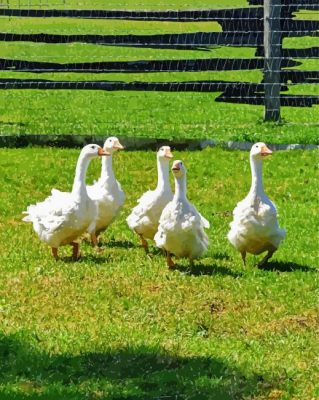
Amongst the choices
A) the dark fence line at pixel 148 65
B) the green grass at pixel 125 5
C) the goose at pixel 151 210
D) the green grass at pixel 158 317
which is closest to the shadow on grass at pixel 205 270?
the green grass at pixel 158 317

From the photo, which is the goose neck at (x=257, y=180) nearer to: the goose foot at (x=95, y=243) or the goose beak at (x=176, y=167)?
the goose beak at (x=176, y=167)

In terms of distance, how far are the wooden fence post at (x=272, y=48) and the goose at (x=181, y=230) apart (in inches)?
235

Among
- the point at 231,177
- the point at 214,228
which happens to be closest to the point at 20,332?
the point at 214,228

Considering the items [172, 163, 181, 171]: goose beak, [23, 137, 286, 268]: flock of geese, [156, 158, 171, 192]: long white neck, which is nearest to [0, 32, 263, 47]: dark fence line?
[23, 137, 286, 268]: flock of geese

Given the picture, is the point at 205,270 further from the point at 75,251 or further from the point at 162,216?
the point at 75,251

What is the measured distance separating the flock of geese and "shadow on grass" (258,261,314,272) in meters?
0.07

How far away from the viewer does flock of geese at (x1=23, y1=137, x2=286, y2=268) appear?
343 inches

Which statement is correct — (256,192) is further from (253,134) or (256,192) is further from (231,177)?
(253,134)

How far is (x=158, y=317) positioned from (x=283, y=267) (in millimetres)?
1511

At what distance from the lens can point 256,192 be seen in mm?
8883

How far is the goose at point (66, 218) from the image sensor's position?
9.04 m

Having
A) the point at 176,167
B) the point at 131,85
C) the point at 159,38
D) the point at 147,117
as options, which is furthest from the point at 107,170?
the point at 159,38

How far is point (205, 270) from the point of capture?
882 centimetres

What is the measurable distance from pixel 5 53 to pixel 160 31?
9.45 feet
